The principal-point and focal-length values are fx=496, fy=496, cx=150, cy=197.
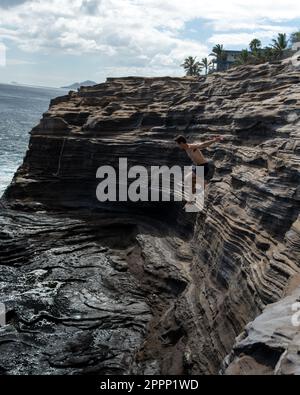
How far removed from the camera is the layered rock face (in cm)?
1290

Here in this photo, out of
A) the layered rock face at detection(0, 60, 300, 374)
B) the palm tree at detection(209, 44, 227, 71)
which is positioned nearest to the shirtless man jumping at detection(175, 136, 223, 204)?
the layered rock face at detection(0, 60, 300, 374)

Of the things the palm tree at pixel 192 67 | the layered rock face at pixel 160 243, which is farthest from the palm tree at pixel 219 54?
the layered rock face at pixel 160 243

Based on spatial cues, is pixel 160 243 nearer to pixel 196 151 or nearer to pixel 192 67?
pixel 196 151

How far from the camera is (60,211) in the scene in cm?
2823

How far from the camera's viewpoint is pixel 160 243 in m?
21.9

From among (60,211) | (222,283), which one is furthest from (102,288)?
(60,211)

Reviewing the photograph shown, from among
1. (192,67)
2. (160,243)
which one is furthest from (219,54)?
(160,243)

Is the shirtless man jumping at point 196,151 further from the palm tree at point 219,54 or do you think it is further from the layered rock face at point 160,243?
the palm tree at point 219,54

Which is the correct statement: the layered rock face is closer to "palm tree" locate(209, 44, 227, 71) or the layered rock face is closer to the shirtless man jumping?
the shirtless man jumping

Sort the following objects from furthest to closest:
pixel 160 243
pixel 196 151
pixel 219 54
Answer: pixel 219 54 → pixel 160 243 → pixel 196 151

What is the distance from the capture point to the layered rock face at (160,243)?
12898 millimetres

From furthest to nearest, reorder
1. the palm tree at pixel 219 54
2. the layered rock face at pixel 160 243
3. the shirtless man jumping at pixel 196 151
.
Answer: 1. the palm tree at pixel 219 54
2. the shirtless man jumping at pixel 196 151
3. the layered rock face at pixel 160 243
